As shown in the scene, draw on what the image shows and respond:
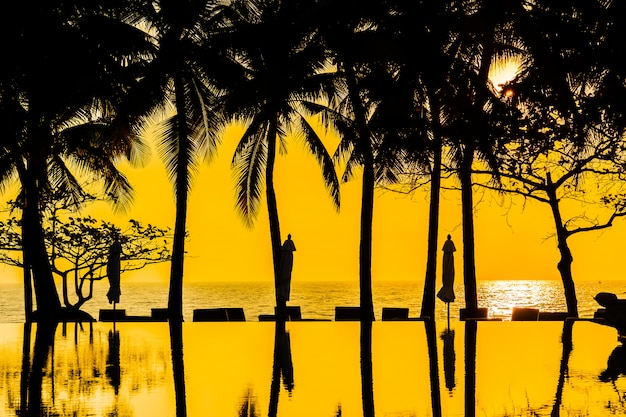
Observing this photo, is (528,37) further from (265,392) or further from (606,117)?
(265,392)

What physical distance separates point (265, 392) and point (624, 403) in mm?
3828

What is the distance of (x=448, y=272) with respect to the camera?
28719mm

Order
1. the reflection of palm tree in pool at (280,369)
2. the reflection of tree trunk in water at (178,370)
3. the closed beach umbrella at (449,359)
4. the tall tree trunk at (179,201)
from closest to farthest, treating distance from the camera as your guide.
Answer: the reflection of tree trunk in water at (178,370), the reflection of palm tree in pool at (280,369), the closed beach umbrella at (449,359), the tall tree trunk at (179,201)

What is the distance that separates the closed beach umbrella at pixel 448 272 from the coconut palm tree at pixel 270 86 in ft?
25.0

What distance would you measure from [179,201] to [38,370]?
1851 centimetres

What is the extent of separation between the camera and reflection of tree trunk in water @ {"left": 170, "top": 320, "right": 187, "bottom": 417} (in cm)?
1059

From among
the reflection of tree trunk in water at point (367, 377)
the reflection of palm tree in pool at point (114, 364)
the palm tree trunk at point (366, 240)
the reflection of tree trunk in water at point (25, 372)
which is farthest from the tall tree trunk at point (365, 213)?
the reflection of tree trunk in water at point (25, 372)

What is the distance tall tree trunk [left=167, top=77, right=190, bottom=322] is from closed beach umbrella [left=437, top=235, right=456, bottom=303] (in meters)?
7.79

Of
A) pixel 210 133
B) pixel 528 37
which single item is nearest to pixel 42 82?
pixel 528 37

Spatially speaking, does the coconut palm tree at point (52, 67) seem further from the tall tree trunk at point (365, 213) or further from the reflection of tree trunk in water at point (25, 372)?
the tall tree trunk at point (365, 213)

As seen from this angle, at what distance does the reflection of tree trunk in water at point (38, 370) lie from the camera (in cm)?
1052

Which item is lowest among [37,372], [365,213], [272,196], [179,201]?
[37,372]

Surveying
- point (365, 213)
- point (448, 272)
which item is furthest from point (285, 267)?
point (365, 213)

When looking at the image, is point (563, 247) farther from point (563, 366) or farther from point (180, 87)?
→ point (563, 366)
